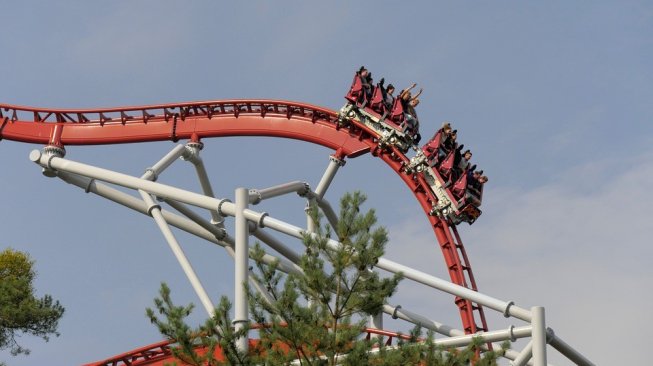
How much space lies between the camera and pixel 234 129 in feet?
82.8

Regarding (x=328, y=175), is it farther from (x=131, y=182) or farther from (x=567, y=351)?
(x=567, y=351)

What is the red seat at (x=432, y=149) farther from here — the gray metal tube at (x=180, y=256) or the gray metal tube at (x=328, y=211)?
the gray metal tube at (x=180, y=256)

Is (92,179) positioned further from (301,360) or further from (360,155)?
(301,360)

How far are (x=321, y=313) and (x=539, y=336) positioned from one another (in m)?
2.77

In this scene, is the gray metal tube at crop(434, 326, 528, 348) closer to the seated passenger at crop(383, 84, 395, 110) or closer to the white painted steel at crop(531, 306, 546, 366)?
the white painted steel at crop(531, 306, 546, 366)

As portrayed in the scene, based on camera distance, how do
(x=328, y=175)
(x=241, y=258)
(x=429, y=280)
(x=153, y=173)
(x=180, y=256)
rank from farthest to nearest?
(x=328, y=175) < (x=153, y=173) < (x=180, y=256) < (x=241, y=258) < (x=429, y=280)

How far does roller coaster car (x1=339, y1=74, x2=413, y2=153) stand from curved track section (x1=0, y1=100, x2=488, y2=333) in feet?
0.45

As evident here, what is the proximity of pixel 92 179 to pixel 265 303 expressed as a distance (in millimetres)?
8128

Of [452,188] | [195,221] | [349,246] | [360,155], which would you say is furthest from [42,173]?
[349,246]

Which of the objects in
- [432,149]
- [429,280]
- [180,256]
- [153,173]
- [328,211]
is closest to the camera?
[429,280]

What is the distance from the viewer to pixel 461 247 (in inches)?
932

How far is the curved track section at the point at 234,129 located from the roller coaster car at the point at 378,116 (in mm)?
137

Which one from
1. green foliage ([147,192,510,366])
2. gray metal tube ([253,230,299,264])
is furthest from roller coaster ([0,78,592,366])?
green foliage ([147,192,510,366])

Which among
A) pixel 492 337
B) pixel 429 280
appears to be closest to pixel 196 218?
pixel 429 280
